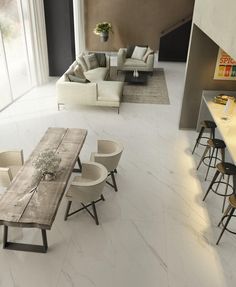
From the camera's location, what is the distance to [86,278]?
11.3 feet

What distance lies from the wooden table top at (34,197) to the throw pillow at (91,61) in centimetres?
491

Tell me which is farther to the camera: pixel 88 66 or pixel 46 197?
pixel 88 66

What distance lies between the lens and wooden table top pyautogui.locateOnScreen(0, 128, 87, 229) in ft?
10.9

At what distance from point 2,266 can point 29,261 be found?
32cm

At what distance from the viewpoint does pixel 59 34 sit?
9078mm

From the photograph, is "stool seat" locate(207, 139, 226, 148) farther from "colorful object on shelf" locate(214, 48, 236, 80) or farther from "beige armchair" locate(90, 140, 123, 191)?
"colorful object on shelf" locate(214, 48, 236, 80)

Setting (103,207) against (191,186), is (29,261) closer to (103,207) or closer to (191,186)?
(103,207)

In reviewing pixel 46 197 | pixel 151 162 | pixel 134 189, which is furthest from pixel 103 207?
pixel 151 162

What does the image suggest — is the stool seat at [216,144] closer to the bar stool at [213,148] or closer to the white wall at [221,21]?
the bar stool at [213,148]

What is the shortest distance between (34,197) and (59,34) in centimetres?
685

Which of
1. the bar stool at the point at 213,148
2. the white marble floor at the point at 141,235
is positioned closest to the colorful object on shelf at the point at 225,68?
the white marble floor at the point at 141,235

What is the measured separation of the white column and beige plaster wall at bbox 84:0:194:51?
0.54m

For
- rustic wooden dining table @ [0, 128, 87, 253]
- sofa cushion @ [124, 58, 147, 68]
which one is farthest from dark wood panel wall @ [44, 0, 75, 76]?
rustic wooden dining table @ [0, 128, 87, 253]

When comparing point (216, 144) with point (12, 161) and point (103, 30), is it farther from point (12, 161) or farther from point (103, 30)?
point (103, 30)
